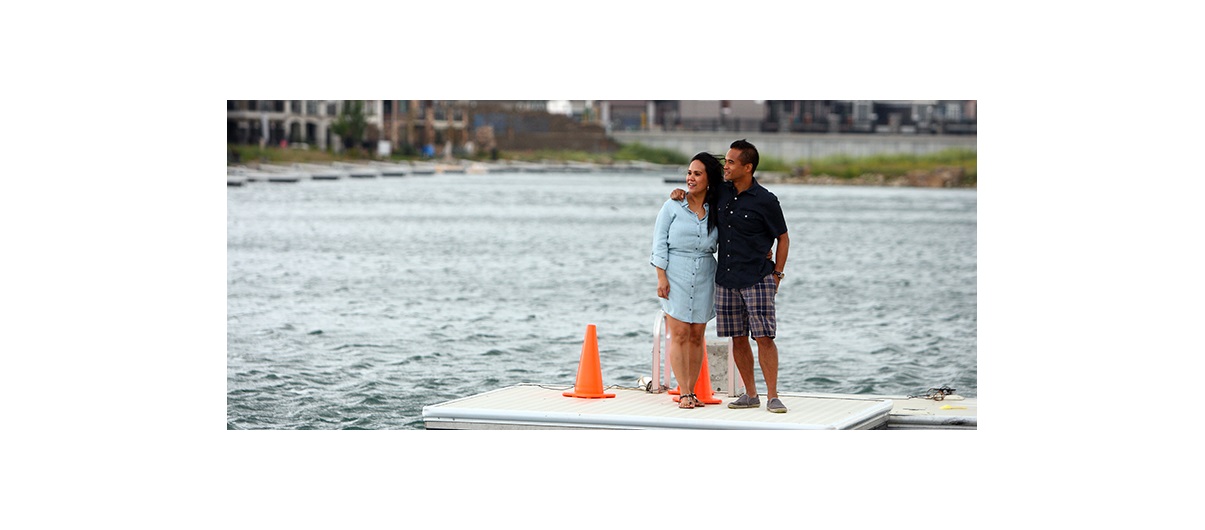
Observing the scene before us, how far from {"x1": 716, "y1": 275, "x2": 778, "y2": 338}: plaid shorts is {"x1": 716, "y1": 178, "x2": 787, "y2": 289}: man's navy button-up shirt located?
0.15 ft

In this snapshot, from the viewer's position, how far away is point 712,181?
8328 millimetres

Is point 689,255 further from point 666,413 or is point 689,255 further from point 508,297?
point 508,297

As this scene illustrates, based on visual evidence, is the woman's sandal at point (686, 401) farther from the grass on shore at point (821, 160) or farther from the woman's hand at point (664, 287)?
the grass on shore at point (821, 160)

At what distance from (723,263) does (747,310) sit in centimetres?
30

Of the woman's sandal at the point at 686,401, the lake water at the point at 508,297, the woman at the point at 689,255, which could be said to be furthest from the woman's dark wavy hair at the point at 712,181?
the lake water at the point at 508,297

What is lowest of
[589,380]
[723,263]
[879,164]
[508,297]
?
[508,297]

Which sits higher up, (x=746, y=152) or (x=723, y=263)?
(x=746, y=152)

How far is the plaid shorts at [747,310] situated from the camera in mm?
8164

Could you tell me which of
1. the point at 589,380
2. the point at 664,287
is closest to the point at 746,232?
the point at 664,287

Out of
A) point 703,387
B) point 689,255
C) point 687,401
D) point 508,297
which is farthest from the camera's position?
point 508,297

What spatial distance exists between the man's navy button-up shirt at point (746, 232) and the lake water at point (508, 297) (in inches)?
85.2

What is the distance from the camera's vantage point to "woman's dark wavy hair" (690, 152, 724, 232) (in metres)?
8.30

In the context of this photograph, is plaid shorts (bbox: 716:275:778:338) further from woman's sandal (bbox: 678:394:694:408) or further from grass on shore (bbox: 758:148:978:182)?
grass on shore (bbox: 758:148:978:182)

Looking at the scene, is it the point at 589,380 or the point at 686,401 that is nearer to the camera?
the point at 686,401
